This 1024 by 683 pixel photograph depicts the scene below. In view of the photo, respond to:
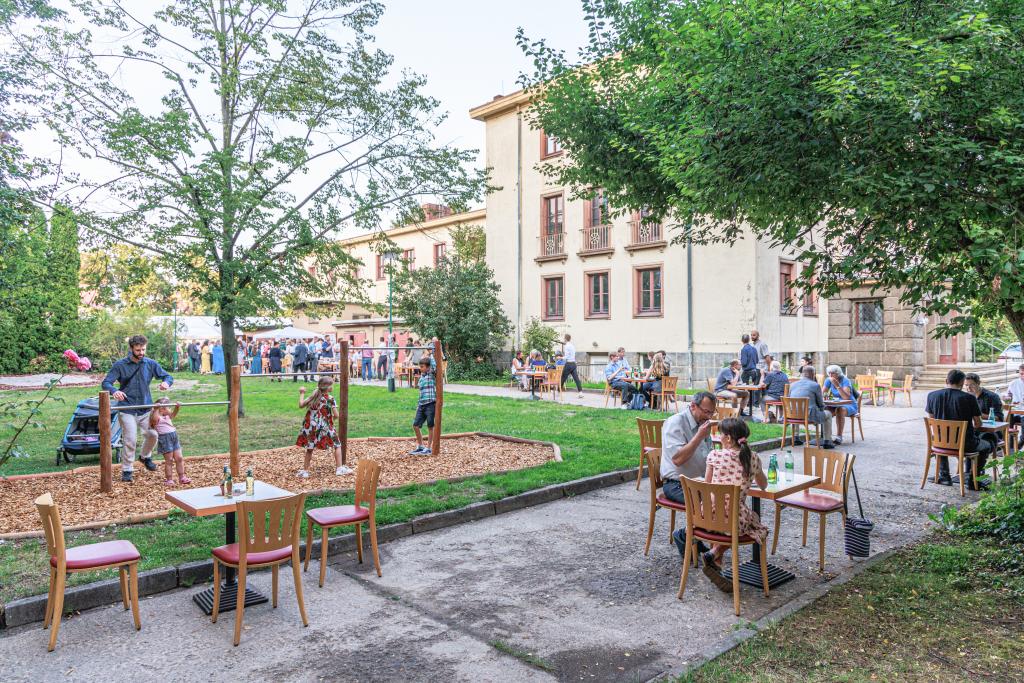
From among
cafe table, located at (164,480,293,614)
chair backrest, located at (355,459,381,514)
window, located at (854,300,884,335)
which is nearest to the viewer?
cafe table, located at (164,480,293,614)

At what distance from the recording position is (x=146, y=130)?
10852 millimetres

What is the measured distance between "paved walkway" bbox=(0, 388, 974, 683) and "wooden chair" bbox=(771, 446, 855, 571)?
428 millimetres

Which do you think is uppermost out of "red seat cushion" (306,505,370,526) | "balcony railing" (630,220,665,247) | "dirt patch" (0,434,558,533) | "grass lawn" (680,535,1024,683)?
"balcony railing" (630,220,665,247)

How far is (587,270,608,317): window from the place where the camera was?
25.7m

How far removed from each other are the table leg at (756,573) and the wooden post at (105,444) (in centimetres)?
709

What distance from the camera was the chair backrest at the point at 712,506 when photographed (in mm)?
4898

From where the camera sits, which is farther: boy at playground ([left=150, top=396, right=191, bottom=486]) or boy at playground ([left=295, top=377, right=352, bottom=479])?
boy at playground ([left=295, top=377, right=352, bottom=479])

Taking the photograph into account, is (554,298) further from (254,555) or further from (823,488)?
(254,555)

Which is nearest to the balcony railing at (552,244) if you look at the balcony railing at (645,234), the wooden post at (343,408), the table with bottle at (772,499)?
the balcony railing at (645,234)

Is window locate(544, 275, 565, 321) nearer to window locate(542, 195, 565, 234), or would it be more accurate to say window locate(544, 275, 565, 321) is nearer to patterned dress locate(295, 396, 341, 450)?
window locate(542, 195, 565, 234)

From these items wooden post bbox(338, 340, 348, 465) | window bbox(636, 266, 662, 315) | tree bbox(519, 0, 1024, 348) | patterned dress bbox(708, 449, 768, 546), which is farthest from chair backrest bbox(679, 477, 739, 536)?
window bbox(636, 266, 662, 315)

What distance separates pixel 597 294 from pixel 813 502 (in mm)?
20341

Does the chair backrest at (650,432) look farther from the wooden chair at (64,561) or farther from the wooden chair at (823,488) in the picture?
the wooden chair at (64,561)

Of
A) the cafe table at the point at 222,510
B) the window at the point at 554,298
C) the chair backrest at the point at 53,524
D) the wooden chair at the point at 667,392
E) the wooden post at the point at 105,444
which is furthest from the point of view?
the window at the point at 554,298
